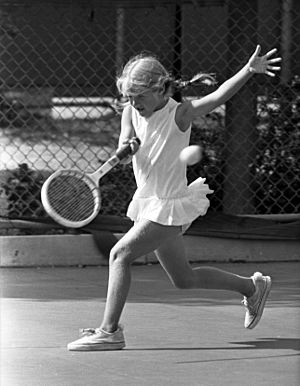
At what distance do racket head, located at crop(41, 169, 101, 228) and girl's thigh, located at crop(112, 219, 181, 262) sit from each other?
220 millimetres

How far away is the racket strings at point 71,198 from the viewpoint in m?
6.24

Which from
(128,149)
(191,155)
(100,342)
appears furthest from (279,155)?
(191,155)

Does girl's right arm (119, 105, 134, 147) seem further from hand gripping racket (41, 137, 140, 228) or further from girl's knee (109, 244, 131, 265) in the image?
girl's knee (109, 244, 131, 265)

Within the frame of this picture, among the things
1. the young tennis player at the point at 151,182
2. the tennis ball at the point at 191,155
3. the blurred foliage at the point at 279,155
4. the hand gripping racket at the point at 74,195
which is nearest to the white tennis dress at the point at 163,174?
the young tennis player at the point at 151,182

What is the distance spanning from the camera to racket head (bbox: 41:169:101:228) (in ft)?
20.3

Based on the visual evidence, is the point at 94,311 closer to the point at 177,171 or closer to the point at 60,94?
the point at 177,171

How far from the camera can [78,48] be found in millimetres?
9602

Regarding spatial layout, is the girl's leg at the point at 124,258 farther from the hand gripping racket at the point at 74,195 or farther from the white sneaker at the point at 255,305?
the white sneaker at the point at 255,305

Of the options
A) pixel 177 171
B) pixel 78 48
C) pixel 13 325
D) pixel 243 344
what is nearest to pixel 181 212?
pixel 177 171

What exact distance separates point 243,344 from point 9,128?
3827mm

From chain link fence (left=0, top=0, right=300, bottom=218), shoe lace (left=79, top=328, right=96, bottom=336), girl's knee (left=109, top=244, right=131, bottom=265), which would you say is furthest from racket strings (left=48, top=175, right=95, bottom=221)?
chain link fence (left=0, top=0, right=300, bottom=218)

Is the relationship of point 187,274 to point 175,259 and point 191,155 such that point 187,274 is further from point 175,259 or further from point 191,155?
point 191,155

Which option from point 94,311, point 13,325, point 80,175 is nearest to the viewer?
point 80,175

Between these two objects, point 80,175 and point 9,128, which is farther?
point 9,128
